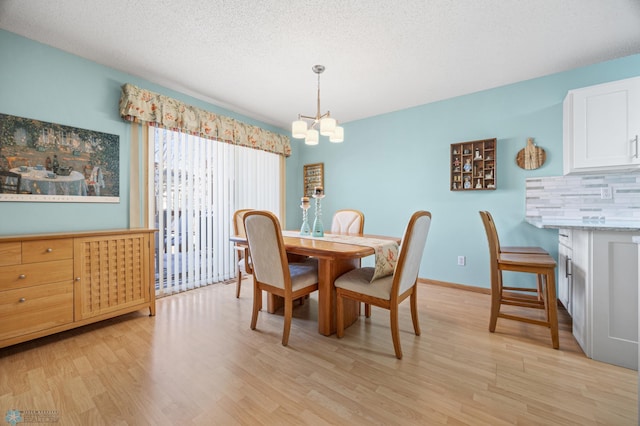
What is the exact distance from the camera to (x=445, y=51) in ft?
7.22

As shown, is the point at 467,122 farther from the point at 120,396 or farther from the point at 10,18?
the point at 10,18

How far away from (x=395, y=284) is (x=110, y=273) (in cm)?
226

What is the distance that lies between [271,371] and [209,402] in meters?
0.36

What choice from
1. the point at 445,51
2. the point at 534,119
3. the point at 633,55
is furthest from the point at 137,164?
the point at 633,55

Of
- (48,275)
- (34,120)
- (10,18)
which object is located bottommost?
(48,275)

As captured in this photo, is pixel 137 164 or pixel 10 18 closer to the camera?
pixel 10 18

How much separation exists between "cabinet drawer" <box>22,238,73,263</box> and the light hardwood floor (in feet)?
2.07

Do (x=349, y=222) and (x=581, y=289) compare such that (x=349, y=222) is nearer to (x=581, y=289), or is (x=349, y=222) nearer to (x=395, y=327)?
(x=395, y=327)

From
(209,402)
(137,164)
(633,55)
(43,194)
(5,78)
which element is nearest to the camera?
(209,402)

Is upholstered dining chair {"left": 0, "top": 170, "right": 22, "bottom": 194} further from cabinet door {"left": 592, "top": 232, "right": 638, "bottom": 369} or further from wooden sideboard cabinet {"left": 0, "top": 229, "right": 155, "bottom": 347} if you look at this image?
cabinet door {"left": 592, "top": 232, "right": 638, "bottom": 369}

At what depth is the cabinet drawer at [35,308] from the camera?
166 cm

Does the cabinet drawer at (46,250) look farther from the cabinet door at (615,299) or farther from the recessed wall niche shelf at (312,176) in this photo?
the cabinet door at (615,299)

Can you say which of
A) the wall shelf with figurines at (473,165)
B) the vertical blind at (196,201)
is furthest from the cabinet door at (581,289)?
the vertical blind at (196,201)

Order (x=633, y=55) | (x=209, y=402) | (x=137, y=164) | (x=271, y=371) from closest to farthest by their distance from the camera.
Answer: (x=209, y=402)
(x=271, y=371)
(x=633, y=55)
(x=137, y=164)
